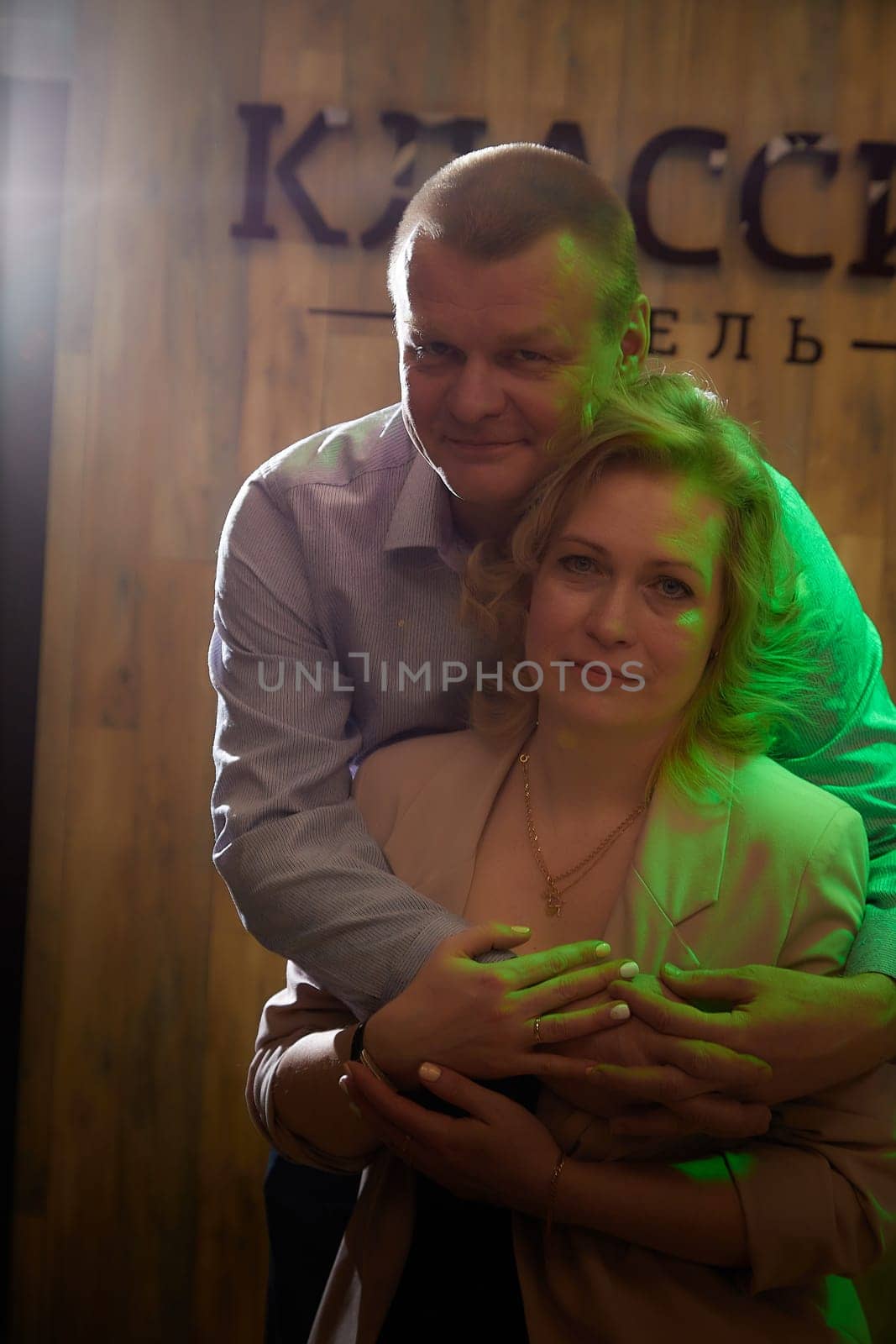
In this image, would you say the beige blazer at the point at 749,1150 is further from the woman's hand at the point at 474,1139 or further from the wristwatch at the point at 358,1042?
the wristwatch at the point at 358,1042

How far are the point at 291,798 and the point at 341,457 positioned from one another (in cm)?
50

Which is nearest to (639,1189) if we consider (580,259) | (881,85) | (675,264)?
(580,259)

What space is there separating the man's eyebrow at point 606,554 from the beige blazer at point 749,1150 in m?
0.22

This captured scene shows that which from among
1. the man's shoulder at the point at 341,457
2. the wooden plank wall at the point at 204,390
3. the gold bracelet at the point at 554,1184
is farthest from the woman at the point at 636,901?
the wooden plank wall at the point at 204,390

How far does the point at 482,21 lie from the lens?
8.37 feet

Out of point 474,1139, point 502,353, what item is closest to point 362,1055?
point 474,1139

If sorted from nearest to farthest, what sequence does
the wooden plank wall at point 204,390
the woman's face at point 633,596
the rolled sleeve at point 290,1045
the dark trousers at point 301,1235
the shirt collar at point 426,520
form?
1. the woman's face at point 633,596
2. the rolled sleeve at point 290,1045
3. the shirt collar at point 426,520
4. the dark trousers at point 301,1235
5. the wooden plank wall at point 204,390

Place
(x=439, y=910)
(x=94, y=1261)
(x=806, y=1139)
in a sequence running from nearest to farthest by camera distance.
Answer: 1. (x=806, y=1139)
2. (x=439, y=910)
3. (x=94, y=1261)

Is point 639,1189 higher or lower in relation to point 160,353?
lower

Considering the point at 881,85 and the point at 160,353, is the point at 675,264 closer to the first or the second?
the point at 881,85

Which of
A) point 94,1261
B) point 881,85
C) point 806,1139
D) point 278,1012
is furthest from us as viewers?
point 94,1261

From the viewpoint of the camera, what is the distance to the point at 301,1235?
1.82m

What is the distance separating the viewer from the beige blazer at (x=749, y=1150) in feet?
3.94

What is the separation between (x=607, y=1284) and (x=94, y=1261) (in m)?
1.93
